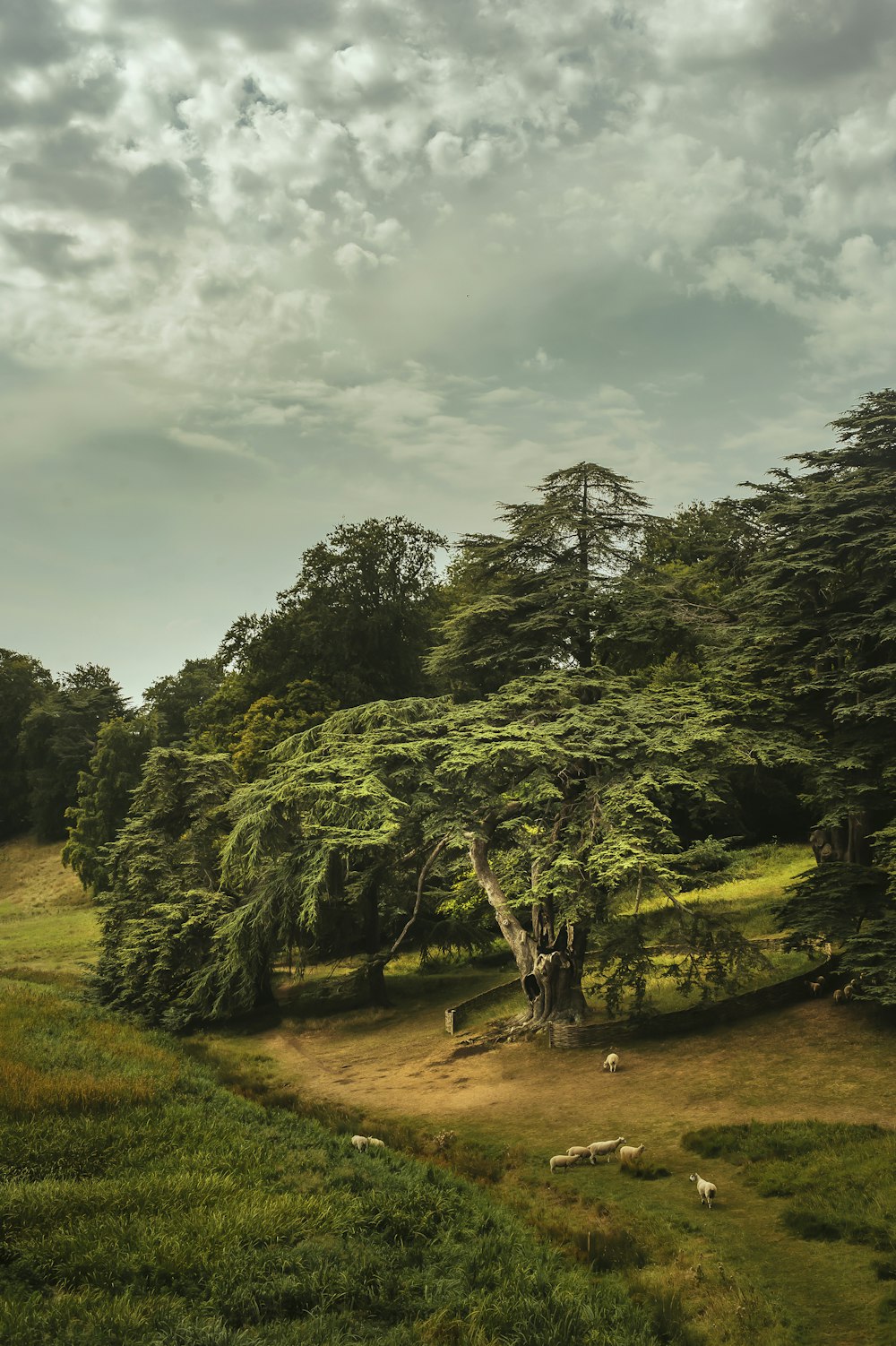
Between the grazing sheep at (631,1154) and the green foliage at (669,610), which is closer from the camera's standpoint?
the grazing sheep at (631,1154)

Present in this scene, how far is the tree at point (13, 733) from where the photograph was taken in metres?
76.6

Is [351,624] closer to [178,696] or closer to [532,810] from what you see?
[532,810]

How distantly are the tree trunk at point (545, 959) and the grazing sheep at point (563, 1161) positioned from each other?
27.7 feet

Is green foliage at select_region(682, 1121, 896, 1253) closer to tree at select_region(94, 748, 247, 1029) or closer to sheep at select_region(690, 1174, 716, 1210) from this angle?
sheep at select_region(690, 1174, 716, 1210)

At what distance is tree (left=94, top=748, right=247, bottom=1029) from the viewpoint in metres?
25.9

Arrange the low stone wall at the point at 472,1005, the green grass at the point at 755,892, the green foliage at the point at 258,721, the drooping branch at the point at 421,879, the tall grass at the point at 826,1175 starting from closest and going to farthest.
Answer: the tall grass at the point at 826,1175, the low stone wall at the point at 472,1005, the drooping branch at the point at 421,879, the green grass at the point at 755,892, the green foliage at the point at 258,721

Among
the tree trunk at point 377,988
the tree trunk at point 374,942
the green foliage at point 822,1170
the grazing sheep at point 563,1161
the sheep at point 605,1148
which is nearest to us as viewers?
the green foliage at point 822,1170

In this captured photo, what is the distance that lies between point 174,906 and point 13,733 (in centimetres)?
6230

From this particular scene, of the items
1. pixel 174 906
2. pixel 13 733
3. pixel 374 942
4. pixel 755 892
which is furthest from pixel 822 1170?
pixel 13 733

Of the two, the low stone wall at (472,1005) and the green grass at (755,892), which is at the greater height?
the green grass at (755,892)

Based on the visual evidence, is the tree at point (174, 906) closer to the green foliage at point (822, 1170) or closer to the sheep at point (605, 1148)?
the sheep at point (605, 1148)

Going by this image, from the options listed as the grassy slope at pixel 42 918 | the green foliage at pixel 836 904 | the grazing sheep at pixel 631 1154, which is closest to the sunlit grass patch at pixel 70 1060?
the grazing sheep at pixel 631 1154

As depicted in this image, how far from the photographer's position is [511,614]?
2789 cm

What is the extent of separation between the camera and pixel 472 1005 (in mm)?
26734
